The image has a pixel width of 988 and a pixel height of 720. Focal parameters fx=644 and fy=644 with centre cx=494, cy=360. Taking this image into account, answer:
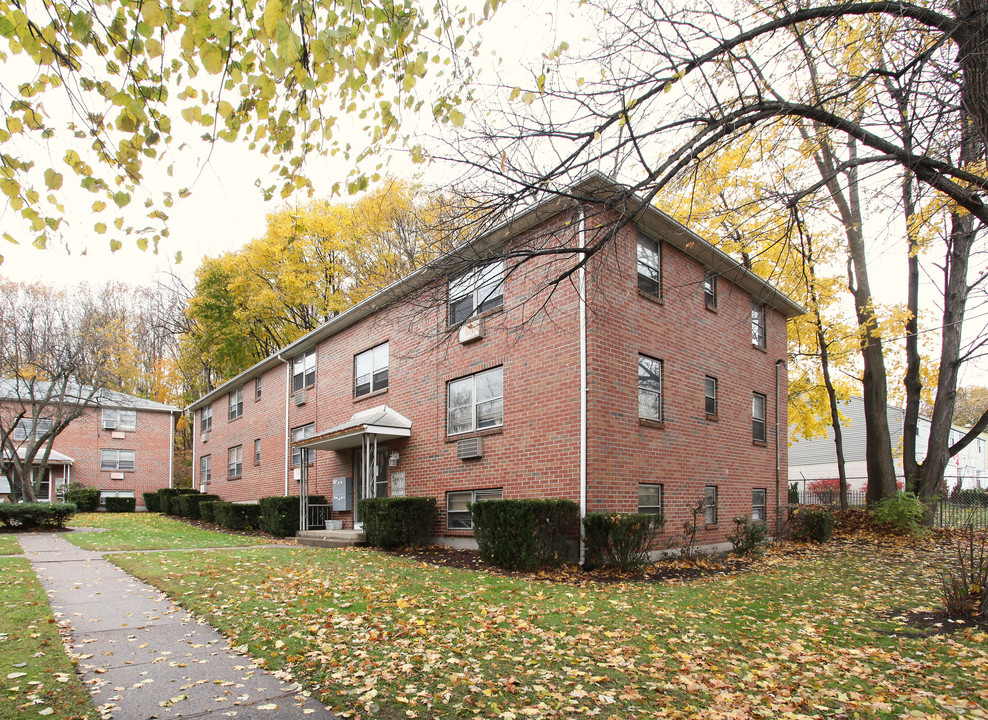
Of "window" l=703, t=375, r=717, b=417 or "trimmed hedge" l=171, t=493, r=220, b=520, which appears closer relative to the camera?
"window" l=703, t=375, r=717, b=417

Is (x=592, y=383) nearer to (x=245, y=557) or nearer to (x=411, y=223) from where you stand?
(x=411, y=223)

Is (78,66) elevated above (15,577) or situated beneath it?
elevated above

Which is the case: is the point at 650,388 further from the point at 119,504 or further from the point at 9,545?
the point at 119,504

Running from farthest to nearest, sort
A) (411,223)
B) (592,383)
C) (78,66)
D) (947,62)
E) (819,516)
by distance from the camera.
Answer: (819,516)
(592,383)
(411,223)
(947,62)
(78,66)

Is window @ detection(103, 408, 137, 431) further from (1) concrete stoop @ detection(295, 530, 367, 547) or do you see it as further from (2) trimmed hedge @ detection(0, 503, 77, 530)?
(1) concrete stoop @ detection(295, 530, 367, 547)

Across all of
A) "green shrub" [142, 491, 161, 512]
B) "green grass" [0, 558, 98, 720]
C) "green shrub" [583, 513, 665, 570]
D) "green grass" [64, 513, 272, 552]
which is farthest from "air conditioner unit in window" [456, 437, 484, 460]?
"green shrub" [142, 491, 161, 512]

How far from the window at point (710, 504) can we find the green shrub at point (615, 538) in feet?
12.5

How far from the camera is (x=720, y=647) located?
6066 millimetres

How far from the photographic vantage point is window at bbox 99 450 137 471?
36.1 metres

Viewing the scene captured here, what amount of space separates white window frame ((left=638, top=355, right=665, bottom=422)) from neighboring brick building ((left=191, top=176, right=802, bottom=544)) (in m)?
0.04

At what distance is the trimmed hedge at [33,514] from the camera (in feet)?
58.8

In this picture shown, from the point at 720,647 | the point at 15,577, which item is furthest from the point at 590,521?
the point at 15,577

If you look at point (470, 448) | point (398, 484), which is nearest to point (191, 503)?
point (398, 484)

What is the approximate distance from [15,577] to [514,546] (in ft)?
23.7
